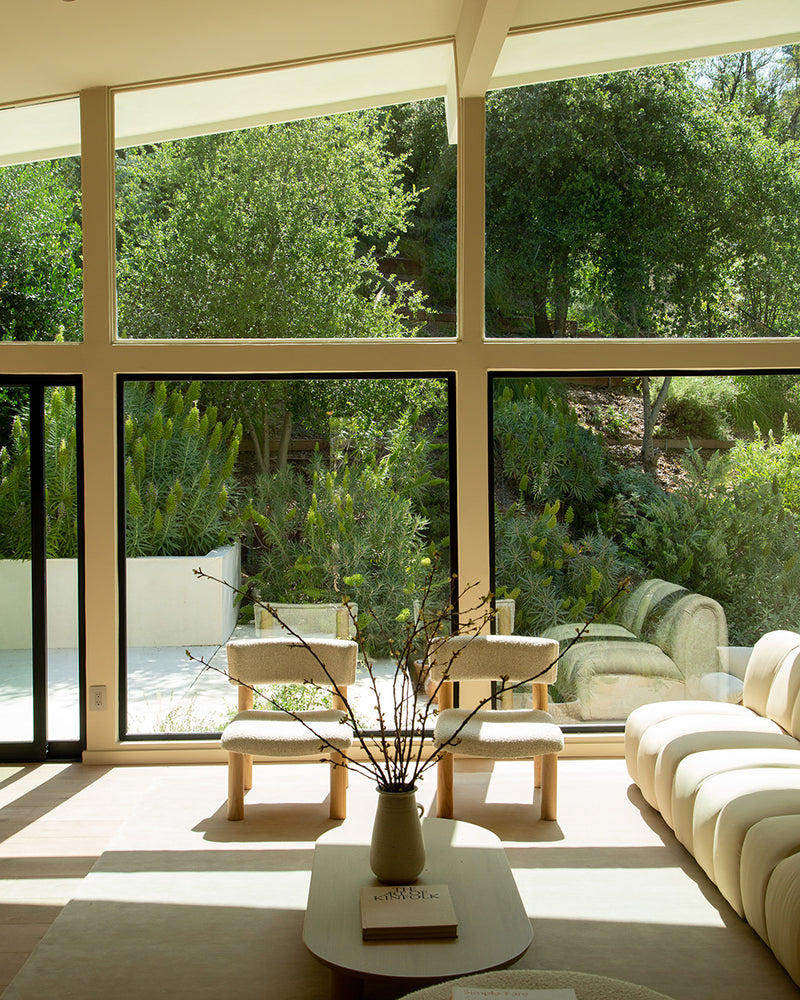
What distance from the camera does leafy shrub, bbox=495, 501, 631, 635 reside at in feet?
18.5

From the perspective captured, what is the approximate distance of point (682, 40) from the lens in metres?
5.51

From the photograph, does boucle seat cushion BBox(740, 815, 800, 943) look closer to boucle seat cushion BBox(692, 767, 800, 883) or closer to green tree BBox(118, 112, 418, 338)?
boucle seat cushion BBox(692, 767, 800, 883)

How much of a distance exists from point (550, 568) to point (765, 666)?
137cm

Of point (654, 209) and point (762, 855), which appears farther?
point (654, 209)

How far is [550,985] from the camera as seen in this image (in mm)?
2389

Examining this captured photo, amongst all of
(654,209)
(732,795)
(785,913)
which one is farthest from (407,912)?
(654,209)

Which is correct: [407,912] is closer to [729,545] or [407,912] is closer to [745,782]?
[745,782]

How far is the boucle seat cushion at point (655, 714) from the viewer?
4.64 metres

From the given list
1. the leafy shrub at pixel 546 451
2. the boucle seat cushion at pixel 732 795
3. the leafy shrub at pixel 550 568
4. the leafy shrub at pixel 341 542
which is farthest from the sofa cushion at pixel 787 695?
the leafy shrub at pixel 341 542

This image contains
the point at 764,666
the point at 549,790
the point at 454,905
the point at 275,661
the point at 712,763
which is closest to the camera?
the point at 454,905

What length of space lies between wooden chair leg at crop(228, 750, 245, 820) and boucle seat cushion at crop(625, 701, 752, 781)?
75.9 inches

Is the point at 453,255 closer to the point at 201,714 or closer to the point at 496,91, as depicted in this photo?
the point at 496,91

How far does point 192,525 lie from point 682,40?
4041mm

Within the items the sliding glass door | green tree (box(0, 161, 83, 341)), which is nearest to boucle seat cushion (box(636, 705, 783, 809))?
the sliding glass door
